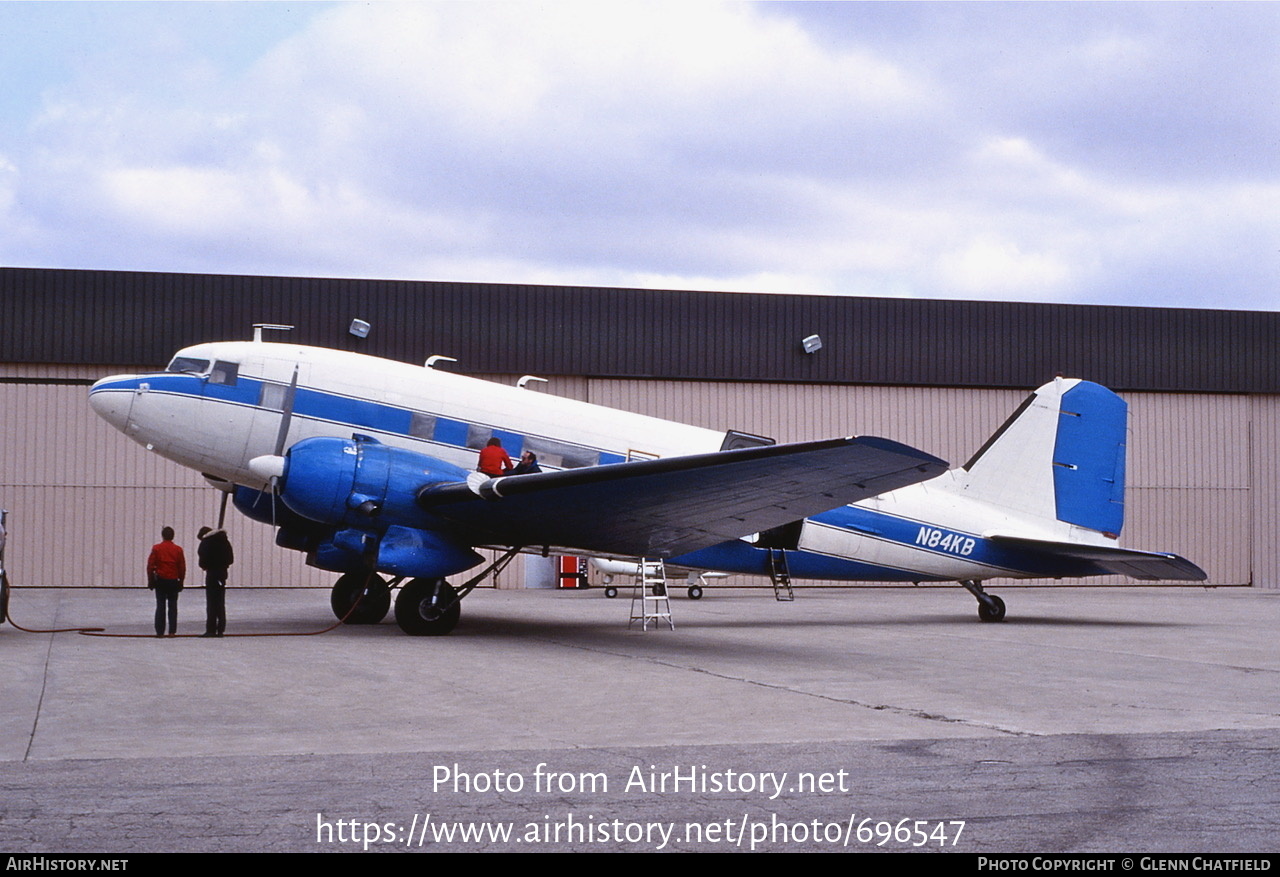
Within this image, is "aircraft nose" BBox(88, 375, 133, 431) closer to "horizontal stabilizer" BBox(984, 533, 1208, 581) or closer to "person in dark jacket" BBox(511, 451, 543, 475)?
"person in dark jacket" BBox(511, 451, 543, 475)

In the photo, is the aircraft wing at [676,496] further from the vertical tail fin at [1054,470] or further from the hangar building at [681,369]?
the hangar building at [681,369]

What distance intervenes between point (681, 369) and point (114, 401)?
19376 mm

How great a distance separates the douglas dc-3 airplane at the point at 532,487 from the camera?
13.7 metres

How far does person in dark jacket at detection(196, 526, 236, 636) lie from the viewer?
14633 mm

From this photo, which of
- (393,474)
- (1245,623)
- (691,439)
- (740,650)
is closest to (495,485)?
(393,474)

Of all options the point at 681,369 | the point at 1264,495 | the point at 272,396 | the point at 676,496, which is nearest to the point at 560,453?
the point at 676,496

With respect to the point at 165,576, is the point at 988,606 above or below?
below

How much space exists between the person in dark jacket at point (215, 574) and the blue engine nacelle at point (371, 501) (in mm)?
1008

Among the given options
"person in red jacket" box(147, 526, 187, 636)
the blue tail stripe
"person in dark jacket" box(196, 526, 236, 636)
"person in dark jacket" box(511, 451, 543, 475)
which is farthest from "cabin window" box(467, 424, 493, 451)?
the blue tail stripe

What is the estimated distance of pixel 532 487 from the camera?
13891 millimetres

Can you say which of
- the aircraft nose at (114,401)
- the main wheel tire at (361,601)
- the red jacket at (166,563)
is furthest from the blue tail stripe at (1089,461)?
the aircraft nose at (114,401)

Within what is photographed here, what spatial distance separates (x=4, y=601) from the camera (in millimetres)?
15156

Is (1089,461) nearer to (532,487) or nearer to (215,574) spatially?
(532,487)

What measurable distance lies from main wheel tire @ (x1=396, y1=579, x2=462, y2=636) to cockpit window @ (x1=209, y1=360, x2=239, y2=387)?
378cm
